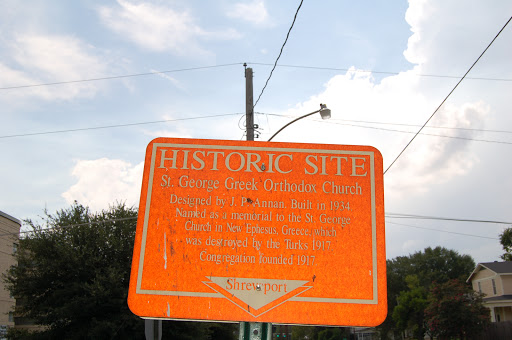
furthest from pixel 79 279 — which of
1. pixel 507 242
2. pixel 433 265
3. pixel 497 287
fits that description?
pixel 433 265

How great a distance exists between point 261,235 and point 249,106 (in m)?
11.7

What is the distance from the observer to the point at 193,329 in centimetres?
2117

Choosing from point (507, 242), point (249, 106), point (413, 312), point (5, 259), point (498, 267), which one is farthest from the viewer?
point (507, 242)

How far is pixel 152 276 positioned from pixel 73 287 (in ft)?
60.8

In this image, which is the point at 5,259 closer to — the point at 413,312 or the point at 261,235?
the point at 261,235


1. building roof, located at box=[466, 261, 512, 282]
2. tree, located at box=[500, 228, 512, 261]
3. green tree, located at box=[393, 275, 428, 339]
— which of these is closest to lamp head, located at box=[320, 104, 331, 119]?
building roof, located at box=[466, 261, 512, 282]

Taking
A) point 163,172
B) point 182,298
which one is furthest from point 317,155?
point 182,298

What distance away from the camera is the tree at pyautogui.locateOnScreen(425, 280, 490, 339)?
3122 centimetres

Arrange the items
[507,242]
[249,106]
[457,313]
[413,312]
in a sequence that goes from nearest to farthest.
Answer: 1. [249,106]
2. [457,313]
3. [413,312]
4. [507,242]

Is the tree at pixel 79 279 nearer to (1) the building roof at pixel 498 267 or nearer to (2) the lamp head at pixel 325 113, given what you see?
(2) the lamp head at pixel 325 113

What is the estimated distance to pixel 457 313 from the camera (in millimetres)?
31516

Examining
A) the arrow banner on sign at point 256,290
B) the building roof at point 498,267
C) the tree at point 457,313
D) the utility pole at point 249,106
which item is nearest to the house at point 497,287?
the building roof at point 498,267

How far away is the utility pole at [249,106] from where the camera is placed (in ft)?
43.5

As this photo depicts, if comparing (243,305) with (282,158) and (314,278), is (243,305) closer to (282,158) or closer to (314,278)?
(314,278)
